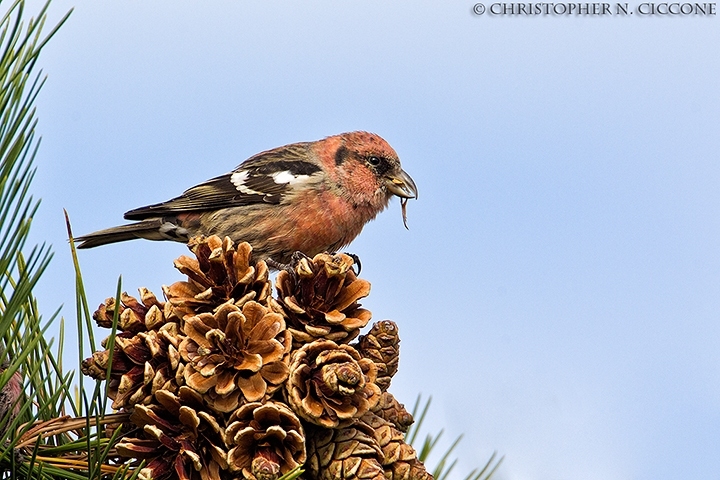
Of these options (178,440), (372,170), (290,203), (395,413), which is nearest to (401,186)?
(372,170)

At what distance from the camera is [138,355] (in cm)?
236

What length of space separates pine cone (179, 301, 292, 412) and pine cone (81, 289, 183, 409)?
0.07m

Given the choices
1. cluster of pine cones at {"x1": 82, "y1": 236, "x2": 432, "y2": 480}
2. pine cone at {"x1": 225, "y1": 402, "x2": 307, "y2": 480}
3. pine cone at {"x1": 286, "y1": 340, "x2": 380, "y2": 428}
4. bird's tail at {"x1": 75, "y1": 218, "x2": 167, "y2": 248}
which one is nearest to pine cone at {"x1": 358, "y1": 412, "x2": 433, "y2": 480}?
cluster of pine cones at {"x1": 82, "y1": 236, "x2": 432, "y2": 480}

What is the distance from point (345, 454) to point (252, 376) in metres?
0.34

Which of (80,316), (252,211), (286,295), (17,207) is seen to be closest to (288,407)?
(286,295)

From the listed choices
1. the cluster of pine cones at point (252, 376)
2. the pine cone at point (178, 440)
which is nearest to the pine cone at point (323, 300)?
the cluster of pine cones at point (252, 376)

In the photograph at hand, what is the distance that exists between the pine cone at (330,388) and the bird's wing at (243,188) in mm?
2260

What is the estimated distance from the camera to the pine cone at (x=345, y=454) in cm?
225

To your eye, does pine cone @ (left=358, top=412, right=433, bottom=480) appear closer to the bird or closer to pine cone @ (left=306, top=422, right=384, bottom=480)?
pine cone @ (left=306, top=422, right=384, bottom=480)

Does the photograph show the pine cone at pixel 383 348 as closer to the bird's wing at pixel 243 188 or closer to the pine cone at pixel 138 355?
the pine cone at pixel 138 355

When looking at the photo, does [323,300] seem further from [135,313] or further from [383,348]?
[135,313]

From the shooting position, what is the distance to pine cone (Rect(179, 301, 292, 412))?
7.44 feet

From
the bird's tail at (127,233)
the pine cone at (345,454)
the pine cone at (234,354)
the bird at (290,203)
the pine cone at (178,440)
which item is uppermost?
the bird at (290,203)

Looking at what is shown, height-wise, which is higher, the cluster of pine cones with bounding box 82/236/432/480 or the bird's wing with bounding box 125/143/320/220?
the bird's wing with bounding box 125/143/320/220
